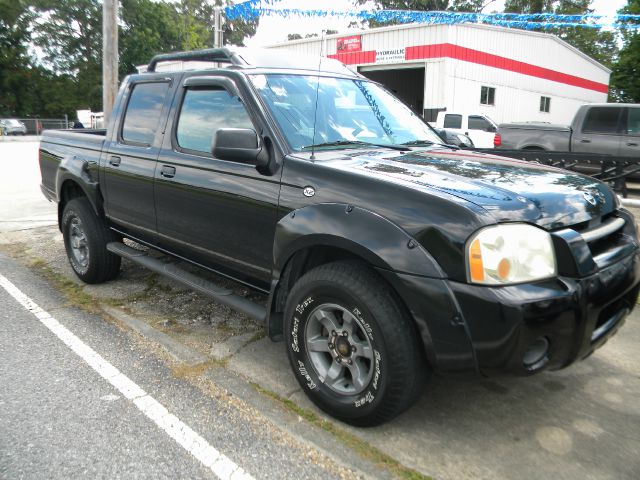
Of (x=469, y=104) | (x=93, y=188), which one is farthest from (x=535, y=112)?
A: (x=93, y=188)

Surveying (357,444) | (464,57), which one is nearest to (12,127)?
(464,57)

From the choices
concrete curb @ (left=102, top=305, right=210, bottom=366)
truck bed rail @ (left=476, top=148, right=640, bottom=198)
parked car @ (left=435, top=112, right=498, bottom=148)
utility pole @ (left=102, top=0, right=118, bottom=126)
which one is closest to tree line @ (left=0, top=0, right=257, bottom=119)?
parked car @ (left=435, top=112, right=498, bottom=148)

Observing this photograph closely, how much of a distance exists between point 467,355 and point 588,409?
1.19 meters

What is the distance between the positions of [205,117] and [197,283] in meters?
1.14

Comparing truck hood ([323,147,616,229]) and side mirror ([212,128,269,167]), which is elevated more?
side mirror ([212,128,269,167])

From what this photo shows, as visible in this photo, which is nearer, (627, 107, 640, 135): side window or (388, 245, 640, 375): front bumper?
(388, 245, 640, 375): front bumper

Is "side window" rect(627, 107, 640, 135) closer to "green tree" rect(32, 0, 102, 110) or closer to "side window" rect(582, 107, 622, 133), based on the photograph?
"side window" rect(582, 107, 622, 133)

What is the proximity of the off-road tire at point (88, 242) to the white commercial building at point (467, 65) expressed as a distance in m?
16.8

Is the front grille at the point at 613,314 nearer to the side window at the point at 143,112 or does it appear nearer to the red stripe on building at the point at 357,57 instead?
the side window at the point at 143,112

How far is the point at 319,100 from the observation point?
358 cm

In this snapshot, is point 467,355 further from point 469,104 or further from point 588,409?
point 469,104

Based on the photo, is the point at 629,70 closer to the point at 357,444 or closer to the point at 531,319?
the point at 531,319

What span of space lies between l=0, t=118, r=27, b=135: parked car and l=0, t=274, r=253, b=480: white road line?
128ft

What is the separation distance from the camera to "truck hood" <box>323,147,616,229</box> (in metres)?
2.47
